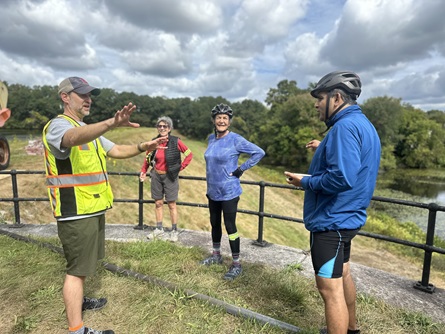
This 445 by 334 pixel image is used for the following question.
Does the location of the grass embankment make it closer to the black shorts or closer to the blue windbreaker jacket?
the black shorts

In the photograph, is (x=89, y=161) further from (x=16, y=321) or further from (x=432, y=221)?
(x=432, y=221)

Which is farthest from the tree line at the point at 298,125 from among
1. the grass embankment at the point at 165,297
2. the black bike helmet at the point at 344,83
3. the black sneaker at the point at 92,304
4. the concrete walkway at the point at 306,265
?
the black bike helmet at the point at 344,83

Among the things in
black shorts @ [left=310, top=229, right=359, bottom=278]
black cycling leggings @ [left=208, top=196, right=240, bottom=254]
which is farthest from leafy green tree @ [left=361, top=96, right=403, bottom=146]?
black shorts @ [left=310, top=229, right=359, bottom=278]

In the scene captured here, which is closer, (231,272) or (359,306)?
(359,306)

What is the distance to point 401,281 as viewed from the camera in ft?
12.0

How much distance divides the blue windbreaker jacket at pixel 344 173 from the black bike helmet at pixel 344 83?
112 mm

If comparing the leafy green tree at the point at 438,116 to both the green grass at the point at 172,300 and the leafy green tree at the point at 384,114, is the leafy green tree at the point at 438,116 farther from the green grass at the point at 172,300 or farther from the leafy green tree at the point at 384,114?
the green grass at the point at 172,300

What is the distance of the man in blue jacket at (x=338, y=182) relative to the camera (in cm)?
190

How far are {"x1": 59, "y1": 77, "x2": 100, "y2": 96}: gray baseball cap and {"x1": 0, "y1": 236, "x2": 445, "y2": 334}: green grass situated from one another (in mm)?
2023

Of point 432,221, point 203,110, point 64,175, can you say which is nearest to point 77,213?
point 64,175

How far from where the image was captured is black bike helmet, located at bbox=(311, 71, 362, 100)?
2074mm

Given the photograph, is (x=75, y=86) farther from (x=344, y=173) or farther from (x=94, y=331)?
(x=344, y=173)

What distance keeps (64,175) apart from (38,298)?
156cm

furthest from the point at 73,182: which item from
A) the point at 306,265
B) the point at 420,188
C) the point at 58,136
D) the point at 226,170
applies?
the point at 420,188
